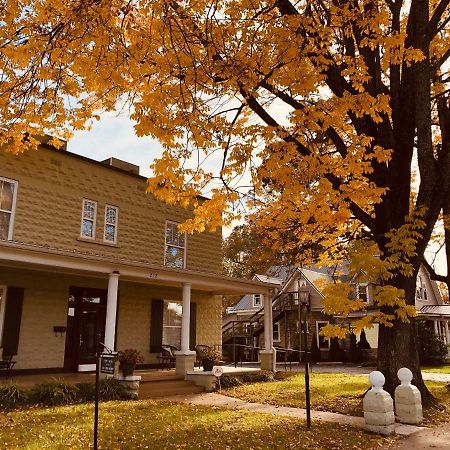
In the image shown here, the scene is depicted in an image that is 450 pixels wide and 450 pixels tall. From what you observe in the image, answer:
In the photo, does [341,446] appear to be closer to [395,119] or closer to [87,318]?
[395,119]

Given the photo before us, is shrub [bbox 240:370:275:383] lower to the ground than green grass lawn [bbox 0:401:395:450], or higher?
higher

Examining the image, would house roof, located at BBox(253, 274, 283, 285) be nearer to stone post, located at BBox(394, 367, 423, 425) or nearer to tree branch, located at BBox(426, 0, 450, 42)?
stone post, located at BBox(394, 367, 423, 425)

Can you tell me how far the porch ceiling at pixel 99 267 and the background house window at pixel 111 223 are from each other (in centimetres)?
166

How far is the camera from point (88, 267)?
13203mm

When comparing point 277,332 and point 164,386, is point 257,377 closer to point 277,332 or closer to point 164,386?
point 164,386

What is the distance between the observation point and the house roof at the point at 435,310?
30928mm

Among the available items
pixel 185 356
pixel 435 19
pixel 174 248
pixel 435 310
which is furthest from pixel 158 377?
pixel 435 310

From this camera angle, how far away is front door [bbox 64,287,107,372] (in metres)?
15.3

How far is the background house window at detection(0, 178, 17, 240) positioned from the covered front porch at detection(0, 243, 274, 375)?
1038 mm

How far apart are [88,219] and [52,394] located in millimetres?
6684

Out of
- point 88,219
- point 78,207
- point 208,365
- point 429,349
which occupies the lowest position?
point 208,365

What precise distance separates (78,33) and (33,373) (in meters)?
10.5

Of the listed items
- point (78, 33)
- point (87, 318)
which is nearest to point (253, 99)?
point (78, 33)

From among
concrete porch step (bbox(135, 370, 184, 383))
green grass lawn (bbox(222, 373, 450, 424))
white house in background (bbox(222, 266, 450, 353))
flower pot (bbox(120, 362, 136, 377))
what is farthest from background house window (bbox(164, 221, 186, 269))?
white house in background (bbox(222, 266, 450, 353))
